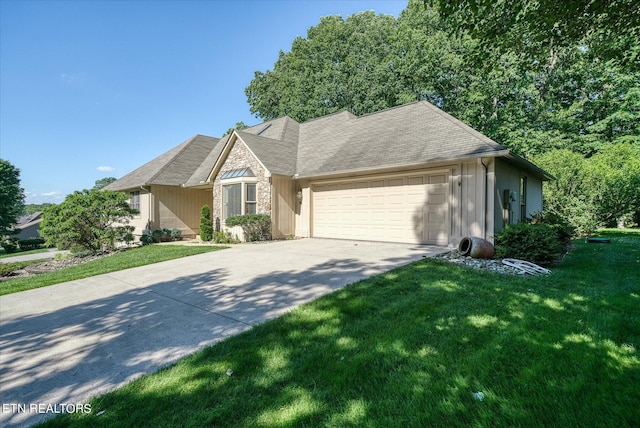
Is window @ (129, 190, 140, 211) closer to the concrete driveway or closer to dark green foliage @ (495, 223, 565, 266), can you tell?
the concrete driveway

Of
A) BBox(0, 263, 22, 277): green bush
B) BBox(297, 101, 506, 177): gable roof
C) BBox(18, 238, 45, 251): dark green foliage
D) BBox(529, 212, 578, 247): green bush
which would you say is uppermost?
BBox(297, 101, 506, 177): gable roof

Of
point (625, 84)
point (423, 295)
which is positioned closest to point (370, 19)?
point (625, 84)

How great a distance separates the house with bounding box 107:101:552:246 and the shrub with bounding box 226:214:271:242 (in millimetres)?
393

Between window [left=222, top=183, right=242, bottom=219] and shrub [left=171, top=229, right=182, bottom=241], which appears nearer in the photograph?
window [left=222, top=183, right=242, bottom=219]

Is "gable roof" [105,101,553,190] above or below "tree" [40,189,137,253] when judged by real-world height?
above

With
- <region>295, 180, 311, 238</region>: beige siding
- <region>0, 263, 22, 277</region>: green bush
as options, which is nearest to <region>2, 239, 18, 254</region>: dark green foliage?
<region>0, 263, 22, 277</region>: green bush

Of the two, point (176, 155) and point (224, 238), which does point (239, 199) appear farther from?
point (176, 155)

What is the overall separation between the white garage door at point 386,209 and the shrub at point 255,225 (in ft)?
6.82

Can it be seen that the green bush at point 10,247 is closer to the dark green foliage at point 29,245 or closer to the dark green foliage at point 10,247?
the dark green foliage at point 10,247

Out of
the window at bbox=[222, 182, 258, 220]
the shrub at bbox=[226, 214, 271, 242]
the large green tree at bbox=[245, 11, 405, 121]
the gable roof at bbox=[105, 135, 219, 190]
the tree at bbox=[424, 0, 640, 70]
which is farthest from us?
the large green tree at bbox=[245, 11, 405, 121]

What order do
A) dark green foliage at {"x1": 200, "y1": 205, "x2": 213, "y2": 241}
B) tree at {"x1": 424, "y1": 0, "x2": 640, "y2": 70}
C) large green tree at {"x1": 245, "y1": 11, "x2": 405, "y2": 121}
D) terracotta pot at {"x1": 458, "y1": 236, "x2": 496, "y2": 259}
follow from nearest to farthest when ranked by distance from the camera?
tree at {"x1": 424, "y1": 0, "x2": 640, "y2": 70}, terracotta pot at {"x1": 458, "y1": 236, "x2": 496, "y2": 259}, dark green foliage at {"x1": 200, "y1": 205, "x2": 213, "y2": 241}, large green tree at {"x1": 245, "y1": 11, "x2": 405, "y2": 121}

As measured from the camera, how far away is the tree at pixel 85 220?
458 inches

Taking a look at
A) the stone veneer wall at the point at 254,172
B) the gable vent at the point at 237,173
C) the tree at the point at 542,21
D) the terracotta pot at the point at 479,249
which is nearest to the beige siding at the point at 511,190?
the terracotta pot at the point at 479,249

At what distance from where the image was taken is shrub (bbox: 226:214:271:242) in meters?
12.6
